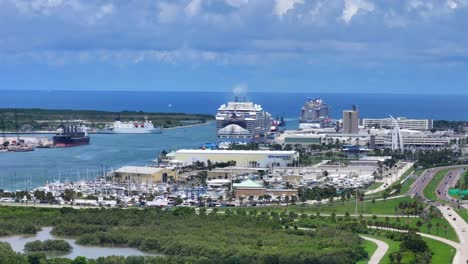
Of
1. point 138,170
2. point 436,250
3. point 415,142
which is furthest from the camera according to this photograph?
point 415,142

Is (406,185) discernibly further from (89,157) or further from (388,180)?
(89,157)

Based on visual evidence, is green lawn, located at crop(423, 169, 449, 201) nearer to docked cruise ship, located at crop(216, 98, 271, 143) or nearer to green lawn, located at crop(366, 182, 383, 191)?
green lawn, located at crop(366, 182, 383, 191)

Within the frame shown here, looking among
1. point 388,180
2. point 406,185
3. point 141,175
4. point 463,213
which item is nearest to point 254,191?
point 141,175

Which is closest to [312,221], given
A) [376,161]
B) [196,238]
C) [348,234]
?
[348,234]

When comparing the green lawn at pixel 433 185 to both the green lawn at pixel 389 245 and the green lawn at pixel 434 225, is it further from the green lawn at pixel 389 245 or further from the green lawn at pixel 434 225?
the green lawn at pixel 389 245

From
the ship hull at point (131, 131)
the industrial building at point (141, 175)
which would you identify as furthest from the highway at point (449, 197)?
the ship hull at point (131, 131)

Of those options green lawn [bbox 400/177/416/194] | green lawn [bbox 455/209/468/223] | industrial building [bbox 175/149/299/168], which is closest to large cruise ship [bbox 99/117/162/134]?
industrial building [bbox 175/149/299/168]
